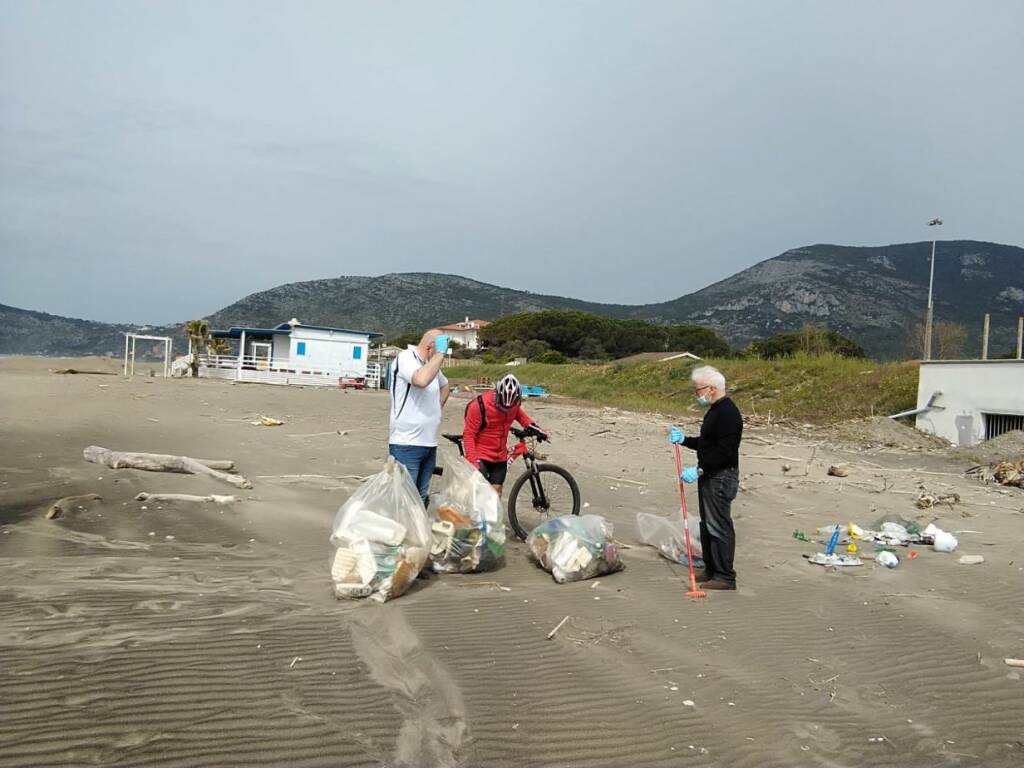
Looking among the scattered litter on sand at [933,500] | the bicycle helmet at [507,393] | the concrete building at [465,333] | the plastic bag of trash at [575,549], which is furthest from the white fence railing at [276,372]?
the concrete building at [465,333]

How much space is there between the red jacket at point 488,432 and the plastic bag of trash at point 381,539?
1348 millimetres

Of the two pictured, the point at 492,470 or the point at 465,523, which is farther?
the point at 492,470

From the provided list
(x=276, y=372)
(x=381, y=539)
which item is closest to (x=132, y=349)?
(x=276, y=372)

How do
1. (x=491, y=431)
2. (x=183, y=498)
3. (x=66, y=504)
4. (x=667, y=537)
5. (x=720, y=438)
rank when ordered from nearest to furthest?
1. (x=720, y=438)
2. (x=491, y=431)
3. (x=667, y=537)
4. (x=66, y=504)
5. (x=183, y=498)

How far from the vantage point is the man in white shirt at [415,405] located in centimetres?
573

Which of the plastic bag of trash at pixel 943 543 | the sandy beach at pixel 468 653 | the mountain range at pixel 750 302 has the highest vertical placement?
the mountain range at pixel 750 302

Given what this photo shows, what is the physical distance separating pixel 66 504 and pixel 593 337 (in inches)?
2546

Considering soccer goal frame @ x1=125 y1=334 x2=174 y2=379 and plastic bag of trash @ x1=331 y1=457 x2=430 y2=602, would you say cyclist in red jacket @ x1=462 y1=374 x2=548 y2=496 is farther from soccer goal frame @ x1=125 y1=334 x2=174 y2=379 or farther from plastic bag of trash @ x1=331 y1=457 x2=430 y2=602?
soccer goal frame @ x1=125 y1=334 x2=174 y2=379

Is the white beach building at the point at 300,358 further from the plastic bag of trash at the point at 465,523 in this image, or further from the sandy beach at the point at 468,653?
the plastic bag of trash at the point at 465,523

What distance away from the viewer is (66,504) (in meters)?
7.29

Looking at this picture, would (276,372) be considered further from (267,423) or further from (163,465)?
(163,465)

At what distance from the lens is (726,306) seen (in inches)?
3880

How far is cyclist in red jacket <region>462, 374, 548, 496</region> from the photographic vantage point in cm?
670

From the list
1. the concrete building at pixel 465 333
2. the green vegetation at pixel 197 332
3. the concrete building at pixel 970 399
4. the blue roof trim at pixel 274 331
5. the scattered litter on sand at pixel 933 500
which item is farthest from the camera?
the concrete building at pixel 465 333
